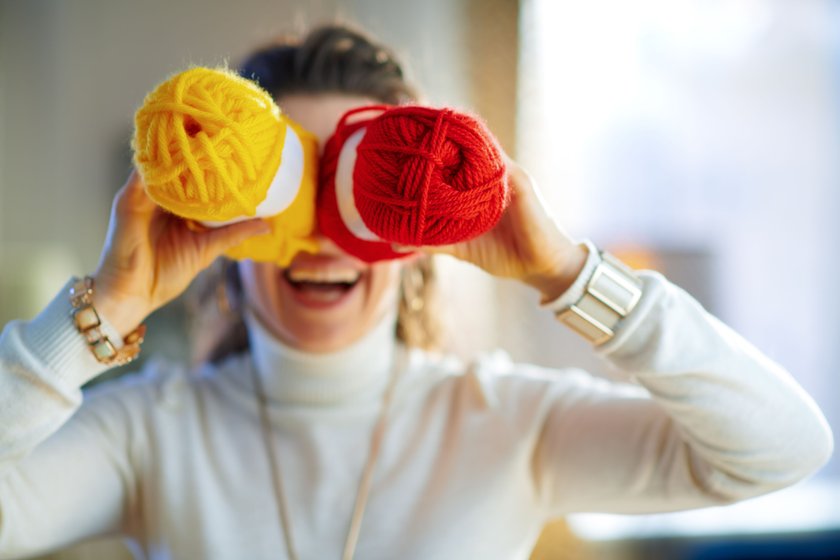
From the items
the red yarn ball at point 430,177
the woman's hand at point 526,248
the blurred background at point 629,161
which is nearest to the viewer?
the red yarn ball at point 430,177

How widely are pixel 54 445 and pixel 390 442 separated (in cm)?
26

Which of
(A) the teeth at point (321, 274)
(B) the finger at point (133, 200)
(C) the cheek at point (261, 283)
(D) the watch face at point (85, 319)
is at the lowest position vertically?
(C) the cheek at point (261, 283)

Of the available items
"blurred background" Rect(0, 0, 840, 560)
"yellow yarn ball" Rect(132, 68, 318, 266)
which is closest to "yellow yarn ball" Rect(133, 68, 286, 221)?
"yellow yarn ball" Rect(132, 68, 318, 266)

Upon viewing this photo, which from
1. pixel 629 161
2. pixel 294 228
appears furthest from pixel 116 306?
pixel 629 161

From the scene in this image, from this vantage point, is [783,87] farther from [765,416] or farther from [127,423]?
[127,423]

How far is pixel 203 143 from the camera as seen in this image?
0.39 metres

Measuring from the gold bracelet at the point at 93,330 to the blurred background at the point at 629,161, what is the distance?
50cm

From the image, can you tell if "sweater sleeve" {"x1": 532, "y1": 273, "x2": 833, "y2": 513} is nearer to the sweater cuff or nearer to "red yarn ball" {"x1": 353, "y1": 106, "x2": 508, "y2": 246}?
"red yarn ball" {"x1": 353, "y1": 106, "x2": 508, "y2": 246}

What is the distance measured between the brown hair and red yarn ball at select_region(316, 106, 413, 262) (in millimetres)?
100

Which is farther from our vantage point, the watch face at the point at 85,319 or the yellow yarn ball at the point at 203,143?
the watch face at the point at 85,319

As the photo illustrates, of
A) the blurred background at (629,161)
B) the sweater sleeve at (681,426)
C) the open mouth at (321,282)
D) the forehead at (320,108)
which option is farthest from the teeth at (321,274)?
the blurred background at (629,161)

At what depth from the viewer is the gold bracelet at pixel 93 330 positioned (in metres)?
0.51

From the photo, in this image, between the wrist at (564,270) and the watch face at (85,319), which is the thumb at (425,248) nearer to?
the wrist at (564,270)

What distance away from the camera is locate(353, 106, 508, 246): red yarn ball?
1.30 feet
